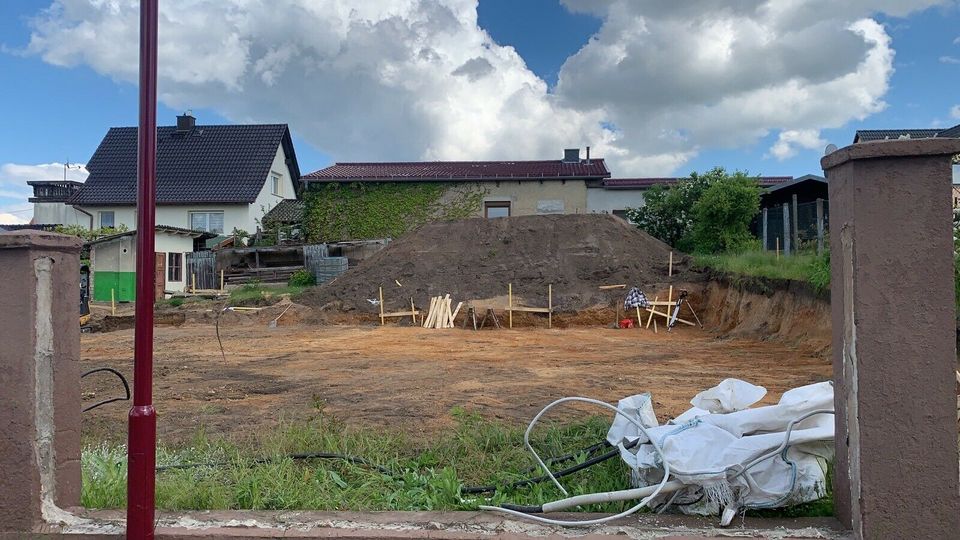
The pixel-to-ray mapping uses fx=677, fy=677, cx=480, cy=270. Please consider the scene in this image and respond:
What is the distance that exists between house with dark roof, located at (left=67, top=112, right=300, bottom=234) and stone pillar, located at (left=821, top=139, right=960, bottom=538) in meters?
32.5

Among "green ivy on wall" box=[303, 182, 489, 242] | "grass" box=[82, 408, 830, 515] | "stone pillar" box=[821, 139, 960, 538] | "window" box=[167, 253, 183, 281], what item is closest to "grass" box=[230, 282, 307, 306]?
"window" box=[167, 253, 183, 281]

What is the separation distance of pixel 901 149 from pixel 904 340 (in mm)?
880

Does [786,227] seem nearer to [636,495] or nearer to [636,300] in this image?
[636,300]

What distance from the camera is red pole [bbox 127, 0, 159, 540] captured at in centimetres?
324

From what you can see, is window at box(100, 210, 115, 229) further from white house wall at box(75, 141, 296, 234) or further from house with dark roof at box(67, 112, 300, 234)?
white house wall at box(75, 141, 296, 234)

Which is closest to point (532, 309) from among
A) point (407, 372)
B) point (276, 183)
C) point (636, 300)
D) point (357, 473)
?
Result: point (636, 300)

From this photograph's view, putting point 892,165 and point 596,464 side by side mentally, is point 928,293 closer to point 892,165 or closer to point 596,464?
point 892,165

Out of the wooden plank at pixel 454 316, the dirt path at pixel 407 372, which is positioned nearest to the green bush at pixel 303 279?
the wooden plank at pixel 454 316

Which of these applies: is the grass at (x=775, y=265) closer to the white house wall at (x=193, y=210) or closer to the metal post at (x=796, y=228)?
the metal post at (x=796, y=228)

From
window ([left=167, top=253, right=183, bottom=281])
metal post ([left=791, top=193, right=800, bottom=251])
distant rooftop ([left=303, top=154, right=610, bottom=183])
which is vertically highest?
distant rooftop ([left=303, top=154, right=610, bottom=183])

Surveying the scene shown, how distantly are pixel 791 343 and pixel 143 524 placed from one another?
14.6 meters

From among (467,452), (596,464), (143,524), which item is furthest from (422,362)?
(143,524)

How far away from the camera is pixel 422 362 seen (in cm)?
1309

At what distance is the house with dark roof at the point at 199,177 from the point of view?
33.3 metres
